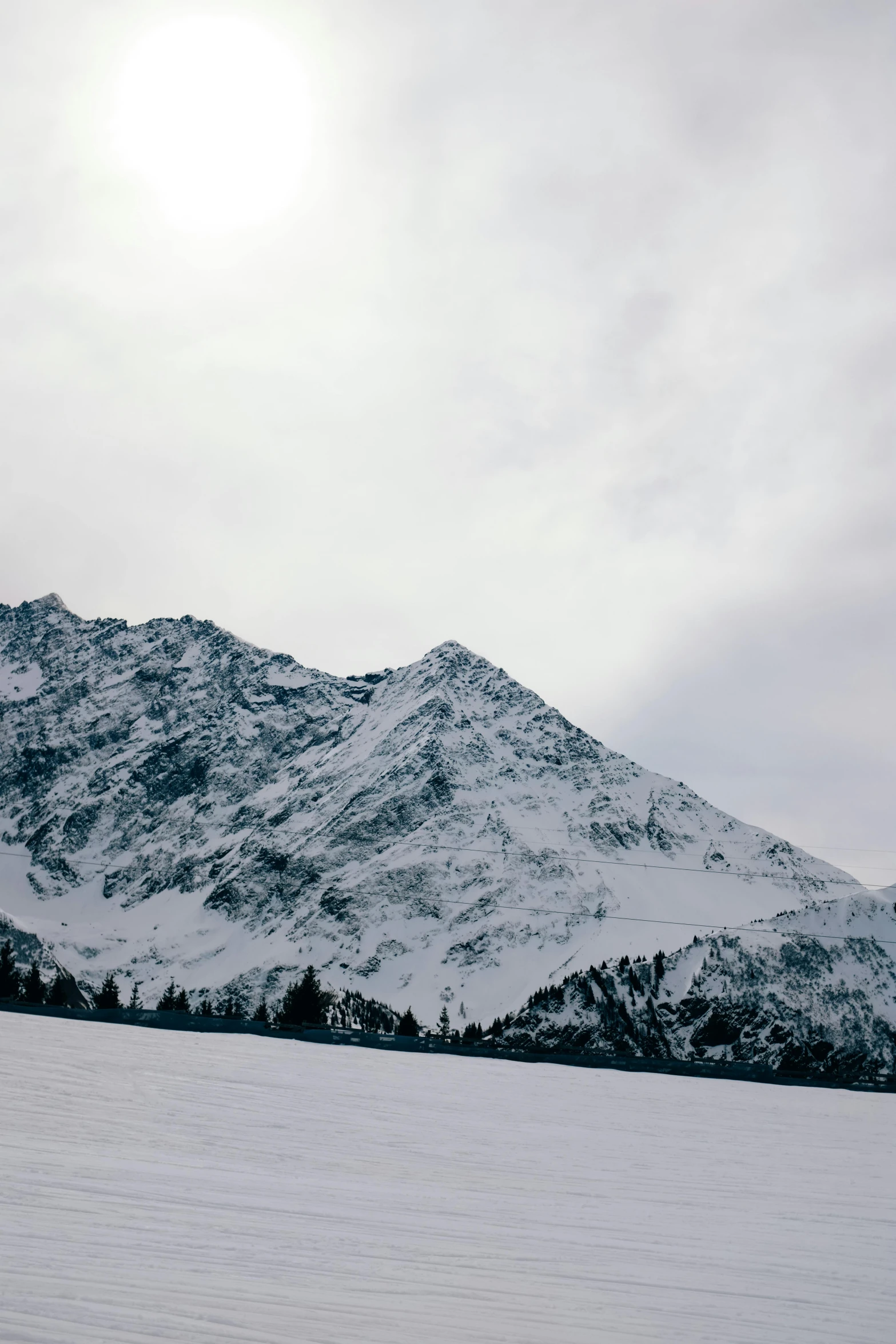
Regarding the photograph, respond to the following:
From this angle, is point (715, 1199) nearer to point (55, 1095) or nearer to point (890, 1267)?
point (890, 1267)

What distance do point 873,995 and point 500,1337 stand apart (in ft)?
583

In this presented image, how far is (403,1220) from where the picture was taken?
49.9 feet

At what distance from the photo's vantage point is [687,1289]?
1305cm

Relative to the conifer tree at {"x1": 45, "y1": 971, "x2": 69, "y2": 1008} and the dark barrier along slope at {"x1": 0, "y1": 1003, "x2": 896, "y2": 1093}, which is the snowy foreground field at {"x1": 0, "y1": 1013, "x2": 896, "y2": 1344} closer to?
the dark barrier along slope at {"x1": 0, "y1": 1003, "x2": 896, "y2": 1093}

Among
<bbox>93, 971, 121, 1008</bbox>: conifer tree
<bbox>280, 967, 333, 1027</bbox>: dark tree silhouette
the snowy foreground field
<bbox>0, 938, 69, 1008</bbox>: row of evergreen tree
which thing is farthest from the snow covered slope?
the snowy foreground field

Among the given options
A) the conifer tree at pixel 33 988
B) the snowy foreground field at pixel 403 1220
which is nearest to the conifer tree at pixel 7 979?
the conifer tree at pixel 33 988

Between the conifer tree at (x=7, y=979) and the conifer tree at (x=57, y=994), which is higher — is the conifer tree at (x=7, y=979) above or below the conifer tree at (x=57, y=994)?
above

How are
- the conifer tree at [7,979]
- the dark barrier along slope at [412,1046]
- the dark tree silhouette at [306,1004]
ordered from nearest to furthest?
the dark barrier along slope at [412,1046]
the conifer tree at [7,979]
the dark tree silhouette at [306,1004]

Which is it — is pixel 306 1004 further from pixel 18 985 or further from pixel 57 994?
pixel 57 994

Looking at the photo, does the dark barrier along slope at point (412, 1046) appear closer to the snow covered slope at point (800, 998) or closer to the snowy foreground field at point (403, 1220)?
the snowy foreground field at point (403, 1220)

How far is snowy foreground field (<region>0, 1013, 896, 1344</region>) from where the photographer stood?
10.8m

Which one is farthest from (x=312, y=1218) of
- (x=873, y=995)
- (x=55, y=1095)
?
(x=873, y=995)

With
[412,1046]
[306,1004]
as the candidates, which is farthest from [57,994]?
[412,1046]

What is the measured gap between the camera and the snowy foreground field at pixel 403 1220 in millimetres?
10758
